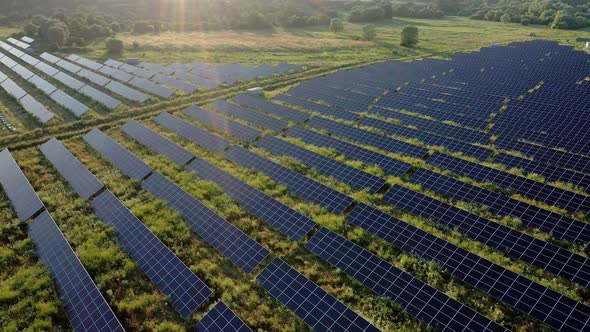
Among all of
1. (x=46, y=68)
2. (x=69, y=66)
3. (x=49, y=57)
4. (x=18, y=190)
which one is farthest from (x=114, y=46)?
(x=18, y=190)

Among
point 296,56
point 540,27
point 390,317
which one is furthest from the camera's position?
point 540,27

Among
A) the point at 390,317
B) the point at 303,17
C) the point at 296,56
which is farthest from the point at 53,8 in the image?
the point at 390,317

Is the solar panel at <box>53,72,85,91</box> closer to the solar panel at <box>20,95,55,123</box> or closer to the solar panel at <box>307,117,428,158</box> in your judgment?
the solar panel at <box>20,95,55,123</box>

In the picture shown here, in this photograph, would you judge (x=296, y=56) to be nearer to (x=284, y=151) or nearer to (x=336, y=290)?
(x=284, y=151)

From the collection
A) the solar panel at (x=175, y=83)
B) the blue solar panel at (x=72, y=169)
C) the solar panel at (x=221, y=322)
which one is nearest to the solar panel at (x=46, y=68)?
Result: the solar panel at (x=175, y=83)

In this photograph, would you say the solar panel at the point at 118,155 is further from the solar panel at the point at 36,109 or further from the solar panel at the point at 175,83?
the solar panel at the point at 175,83

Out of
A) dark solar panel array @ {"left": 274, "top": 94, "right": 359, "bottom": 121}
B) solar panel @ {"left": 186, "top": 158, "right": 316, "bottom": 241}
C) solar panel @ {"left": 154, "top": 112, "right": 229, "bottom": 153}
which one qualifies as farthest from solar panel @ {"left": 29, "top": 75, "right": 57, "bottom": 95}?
solar panel @ {"left": 186, "top": 158, "right": 316, "bottom": 241}

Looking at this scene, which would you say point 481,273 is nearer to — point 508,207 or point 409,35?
point 508,207
